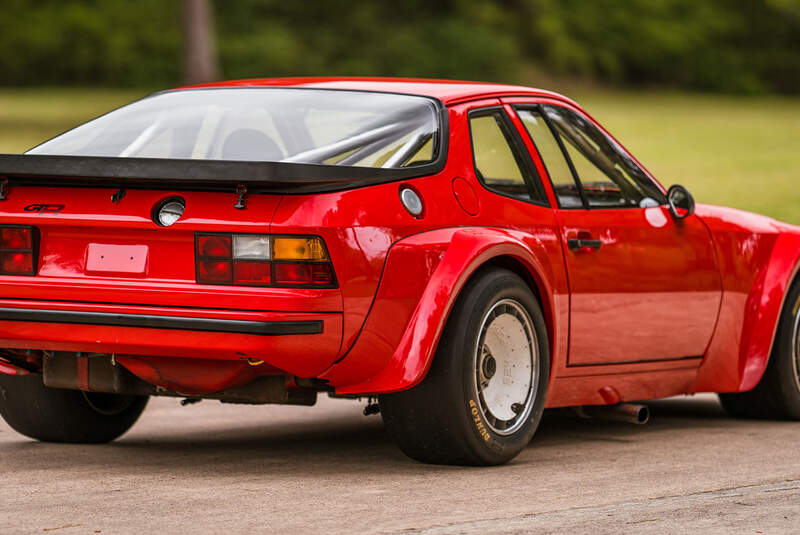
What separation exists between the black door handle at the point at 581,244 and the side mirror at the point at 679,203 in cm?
67

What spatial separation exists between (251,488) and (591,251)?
1.98m

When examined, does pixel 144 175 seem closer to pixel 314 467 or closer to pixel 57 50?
pixel 314 467

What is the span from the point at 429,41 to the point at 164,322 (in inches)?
1991

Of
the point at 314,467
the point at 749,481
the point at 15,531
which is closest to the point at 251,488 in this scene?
the point at 314,467

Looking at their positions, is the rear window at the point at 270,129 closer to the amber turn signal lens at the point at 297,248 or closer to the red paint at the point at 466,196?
the red paint at the point at 466,196

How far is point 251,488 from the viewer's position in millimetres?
5258

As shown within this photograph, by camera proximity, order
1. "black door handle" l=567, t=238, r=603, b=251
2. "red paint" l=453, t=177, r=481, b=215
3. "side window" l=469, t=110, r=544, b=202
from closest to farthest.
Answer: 1. "red paint" l=453, t=177, r=481, b=215
2. "side window" l=469, t=110, r=544, b=202
3. "black door handle" l=567, t=238, r=603, b=251

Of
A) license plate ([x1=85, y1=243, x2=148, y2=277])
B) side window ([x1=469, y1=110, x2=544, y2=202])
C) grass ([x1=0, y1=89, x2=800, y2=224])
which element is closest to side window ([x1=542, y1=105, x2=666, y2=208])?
side window ([x1=469, y1=110, x2=544, y2=202])

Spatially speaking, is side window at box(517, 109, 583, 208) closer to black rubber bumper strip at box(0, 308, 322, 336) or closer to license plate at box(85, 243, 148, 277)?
black rubber bumper strip at box(0, 308, 322, 336)

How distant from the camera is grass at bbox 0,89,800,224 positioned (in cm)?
2159

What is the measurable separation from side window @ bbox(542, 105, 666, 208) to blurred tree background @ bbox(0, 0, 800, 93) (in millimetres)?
40088

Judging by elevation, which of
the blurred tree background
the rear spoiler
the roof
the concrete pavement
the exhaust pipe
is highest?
the blurred tree background

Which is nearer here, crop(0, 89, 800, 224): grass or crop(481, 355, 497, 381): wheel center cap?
crop(481, 355, 497, 381): wheel center cap

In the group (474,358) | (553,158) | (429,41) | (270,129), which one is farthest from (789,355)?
(429,41)
